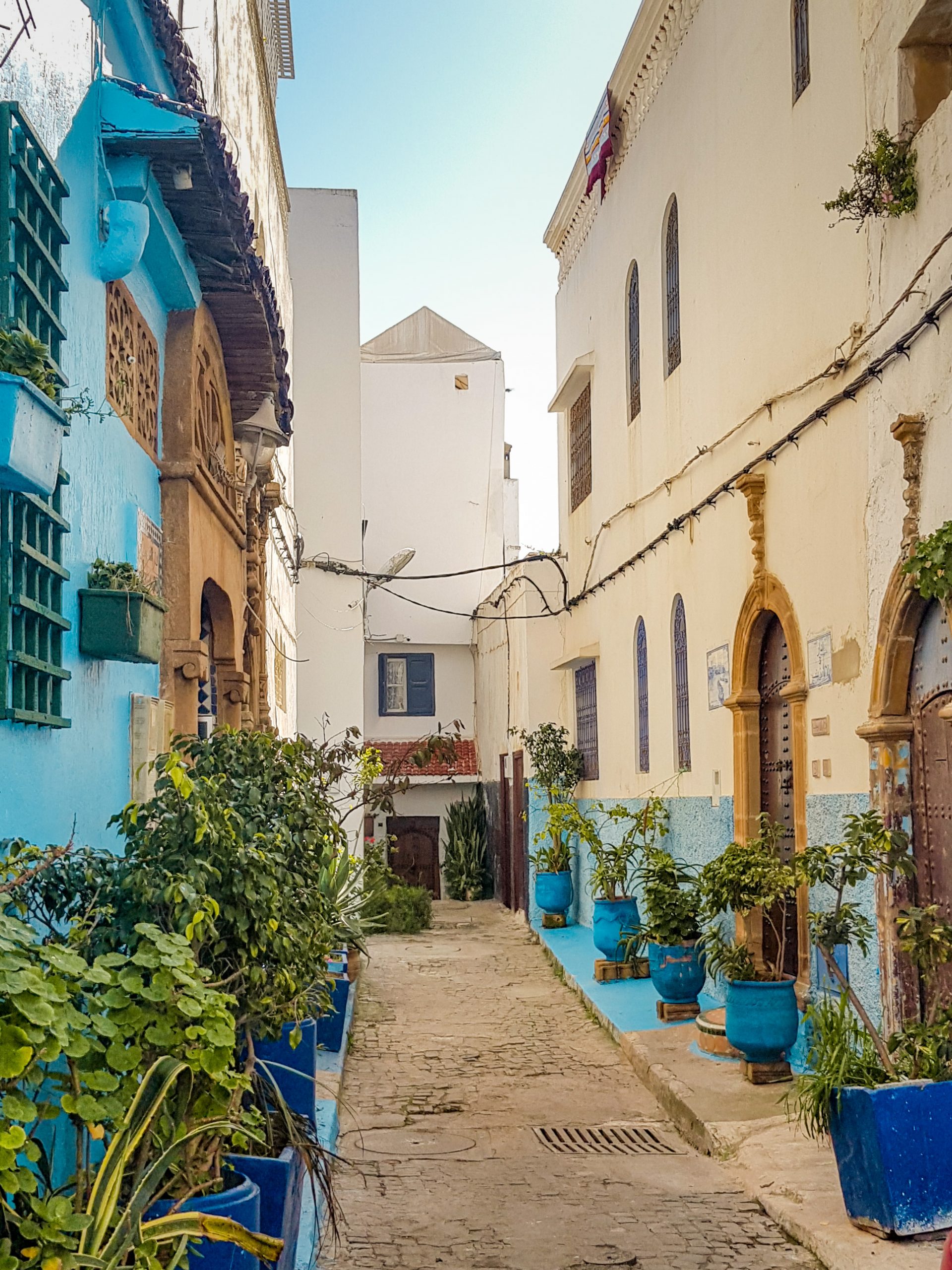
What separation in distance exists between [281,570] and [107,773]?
9660 mm


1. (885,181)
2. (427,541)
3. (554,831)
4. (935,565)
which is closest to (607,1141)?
(935,565)

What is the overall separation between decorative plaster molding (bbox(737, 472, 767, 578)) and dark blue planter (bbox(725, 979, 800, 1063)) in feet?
9.11

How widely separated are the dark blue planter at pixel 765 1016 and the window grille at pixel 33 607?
477cm

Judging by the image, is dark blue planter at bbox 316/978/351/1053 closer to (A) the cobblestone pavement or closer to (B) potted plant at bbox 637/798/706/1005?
(A) the cobblestone pavement

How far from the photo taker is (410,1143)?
7191mm

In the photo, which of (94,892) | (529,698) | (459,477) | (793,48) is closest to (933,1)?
(793,48)

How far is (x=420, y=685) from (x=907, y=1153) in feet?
66.7

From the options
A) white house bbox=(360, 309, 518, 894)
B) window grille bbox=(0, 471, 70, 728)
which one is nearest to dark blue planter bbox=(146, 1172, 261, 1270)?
window grille bbox=(0, 471, 70, 728)

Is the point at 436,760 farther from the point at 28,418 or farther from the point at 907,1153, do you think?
the point at 28,418

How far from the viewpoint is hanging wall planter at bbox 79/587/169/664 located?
4328mm

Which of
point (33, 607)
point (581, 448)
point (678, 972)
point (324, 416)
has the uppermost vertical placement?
point (324, 416)

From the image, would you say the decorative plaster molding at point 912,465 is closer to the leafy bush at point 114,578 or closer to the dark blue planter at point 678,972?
the leafy bush at point 114,578

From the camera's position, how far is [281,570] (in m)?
14.4

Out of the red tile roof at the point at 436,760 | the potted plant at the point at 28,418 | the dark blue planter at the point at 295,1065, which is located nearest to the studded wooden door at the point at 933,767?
the dark blue planter at the point at 295,1065
